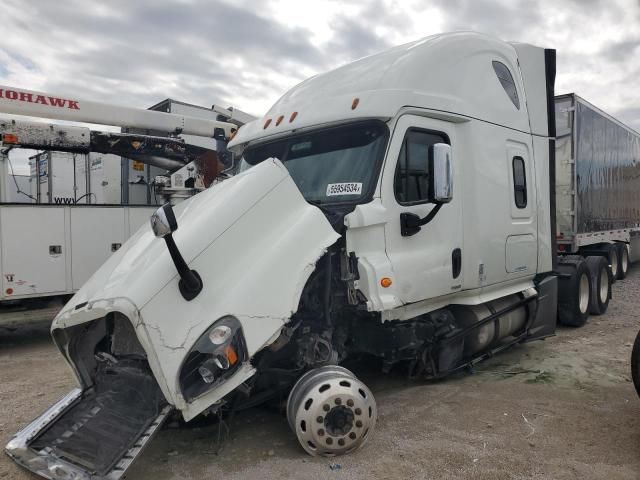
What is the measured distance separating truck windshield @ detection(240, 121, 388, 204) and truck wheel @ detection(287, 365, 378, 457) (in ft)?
4.68

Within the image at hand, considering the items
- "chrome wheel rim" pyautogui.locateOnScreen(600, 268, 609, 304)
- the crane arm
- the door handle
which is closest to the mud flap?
the door handle

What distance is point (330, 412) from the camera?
3.50 meters

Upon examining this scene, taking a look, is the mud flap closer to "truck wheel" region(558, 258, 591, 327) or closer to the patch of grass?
the patch of grass

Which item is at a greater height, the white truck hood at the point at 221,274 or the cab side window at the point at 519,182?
the cab side window at the point at 519,182

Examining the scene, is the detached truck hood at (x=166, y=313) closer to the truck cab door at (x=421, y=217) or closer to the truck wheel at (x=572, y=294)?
the truck cab door at (x=421, y=217)

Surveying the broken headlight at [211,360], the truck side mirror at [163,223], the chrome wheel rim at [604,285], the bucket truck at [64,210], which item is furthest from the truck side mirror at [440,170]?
the chrome wheel rim at [604,285]

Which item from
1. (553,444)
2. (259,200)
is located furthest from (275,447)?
(553,444)

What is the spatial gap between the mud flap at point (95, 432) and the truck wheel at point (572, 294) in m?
6.63

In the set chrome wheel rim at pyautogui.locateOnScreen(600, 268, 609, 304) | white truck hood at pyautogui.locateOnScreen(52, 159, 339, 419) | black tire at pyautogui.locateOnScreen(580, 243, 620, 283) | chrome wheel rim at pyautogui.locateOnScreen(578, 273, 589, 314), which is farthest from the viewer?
black tire at pyautogui.locateOnScreen(580, 243, 620, 283)

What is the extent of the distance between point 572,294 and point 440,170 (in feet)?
16.7

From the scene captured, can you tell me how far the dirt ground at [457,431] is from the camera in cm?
348

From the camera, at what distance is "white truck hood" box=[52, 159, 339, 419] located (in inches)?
120

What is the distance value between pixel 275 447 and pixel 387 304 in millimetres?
1392

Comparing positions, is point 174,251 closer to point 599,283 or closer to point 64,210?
point 64,210
